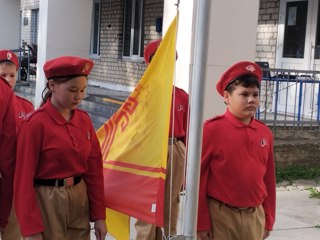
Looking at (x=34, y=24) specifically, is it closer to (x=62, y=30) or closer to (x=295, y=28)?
(x=62, y=30)

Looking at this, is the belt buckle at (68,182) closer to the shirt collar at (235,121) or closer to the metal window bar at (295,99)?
the shirt collar at (235,121)

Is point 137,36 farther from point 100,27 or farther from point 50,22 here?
point 50,22

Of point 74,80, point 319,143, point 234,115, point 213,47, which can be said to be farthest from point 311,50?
point 74,80

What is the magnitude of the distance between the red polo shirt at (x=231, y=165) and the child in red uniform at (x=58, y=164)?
0.63 metres

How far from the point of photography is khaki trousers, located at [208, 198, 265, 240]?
119 inches

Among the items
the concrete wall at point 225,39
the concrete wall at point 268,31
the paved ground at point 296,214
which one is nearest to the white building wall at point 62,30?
the concrete wall at point 268,31

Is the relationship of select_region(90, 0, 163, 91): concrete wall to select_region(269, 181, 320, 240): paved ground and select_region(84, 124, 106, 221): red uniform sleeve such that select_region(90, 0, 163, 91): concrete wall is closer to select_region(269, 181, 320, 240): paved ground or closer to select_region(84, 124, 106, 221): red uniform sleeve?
select_region(269, 181, 320, 240): paved ground

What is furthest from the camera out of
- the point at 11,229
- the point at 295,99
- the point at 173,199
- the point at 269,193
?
the point at 295,99

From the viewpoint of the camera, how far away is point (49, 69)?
2768mm

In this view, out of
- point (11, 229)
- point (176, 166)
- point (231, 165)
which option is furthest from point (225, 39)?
point (11, 229)

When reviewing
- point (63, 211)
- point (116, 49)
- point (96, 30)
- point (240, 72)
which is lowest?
point (63, 211)

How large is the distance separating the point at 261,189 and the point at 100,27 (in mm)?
13615

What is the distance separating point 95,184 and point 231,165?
0.77 m

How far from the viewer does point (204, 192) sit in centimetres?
302
